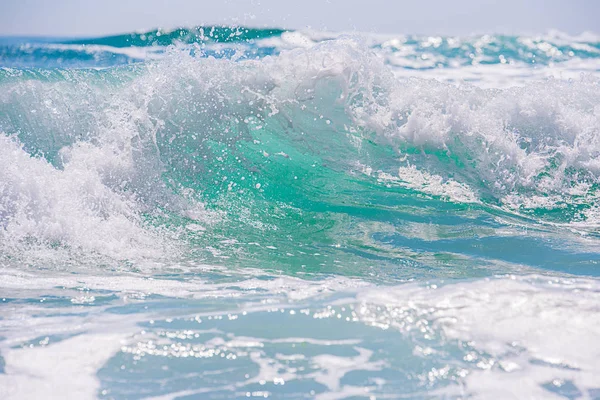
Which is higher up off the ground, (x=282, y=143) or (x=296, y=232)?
(x=282, y=143)

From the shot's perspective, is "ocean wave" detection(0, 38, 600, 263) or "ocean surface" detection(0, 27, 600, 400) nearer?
"ocean surface" detection(0, 27, 600, 400)

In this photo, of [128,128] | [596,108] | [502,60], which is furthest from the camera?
[502,60]

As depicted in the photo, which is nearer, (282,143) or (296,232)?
(296,232)

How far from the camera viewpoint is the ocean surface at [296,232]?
2.46 meters

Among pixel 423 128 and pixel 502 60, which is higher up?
pixel 502 60

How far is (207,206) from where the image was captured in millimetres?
5520

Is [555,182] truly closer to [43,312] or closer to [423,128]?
[423,128]

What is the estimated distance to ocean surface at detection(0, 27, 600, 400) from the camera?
8.07 ft

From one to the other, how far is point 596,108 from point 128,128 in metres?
5.11

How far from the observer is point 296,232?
514cm

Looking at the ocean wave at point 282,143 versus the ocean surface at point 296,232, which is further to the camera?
the ocean wave at point 282,143

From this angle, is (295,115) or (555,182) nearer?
(555,182)

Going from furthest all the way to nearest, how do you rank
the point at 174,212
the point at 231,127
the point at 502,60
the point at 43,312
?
the point at 502,60 → the point at 231,127 → the point at 174,212 → the point at 43,312

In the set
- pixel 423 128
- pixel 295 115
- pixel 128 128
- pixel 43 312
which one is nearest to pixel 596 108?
pixel 423 128
